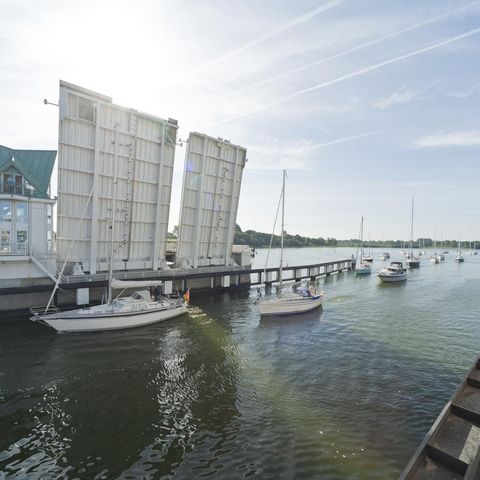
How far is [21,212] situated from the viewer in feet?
81.7

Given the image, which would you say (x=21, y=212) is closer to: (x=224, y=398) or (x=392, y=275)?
(x=224, y=398)

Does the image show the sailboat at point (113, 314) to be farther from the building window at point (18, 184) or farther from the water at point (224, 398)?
the building window at point (18, 184)

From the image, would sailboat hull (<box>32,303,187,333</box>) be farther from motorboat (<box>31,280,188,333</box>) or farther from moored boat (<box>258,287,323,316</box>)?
moored boat (<box>258,287,323,316</box>)

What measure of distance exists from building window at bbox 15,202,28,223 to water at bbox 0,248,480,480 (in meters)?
7.66

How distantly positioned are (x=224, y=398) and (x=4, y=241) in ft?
67.7

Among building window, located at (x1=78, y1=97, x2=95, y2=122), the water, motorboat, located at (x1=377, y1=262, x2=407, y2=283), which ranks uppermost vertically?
building window, located at (x1=78, y1=97, x2=95, y2=122)

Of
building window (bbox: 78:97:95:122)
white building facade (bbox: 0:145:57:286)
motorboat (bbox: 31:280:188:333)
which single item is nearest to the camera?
motorboat (bbox: 31:280:188:333)

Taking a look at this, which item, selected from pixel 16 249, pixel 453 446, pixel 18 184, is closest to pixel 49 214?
pixel 18 184

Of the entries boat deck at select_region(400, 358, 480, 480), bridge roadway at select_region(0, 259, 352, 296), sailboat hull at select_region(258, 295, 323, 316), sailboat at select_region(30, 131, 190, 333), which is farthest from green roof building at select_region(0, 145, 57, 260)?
boat deck at select_region(400, 358, 480, 480)

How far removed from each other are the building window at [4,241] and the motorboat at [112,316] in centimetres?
498

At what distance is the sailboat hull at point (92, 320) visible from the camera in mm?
21877

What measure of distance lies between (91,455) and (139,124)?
84.5 ft

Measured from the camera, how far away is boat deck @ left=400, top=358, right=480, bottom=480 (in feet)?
21.3

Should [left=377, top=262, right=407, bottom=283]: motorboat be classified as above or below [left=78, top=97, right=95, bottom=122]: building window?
below
